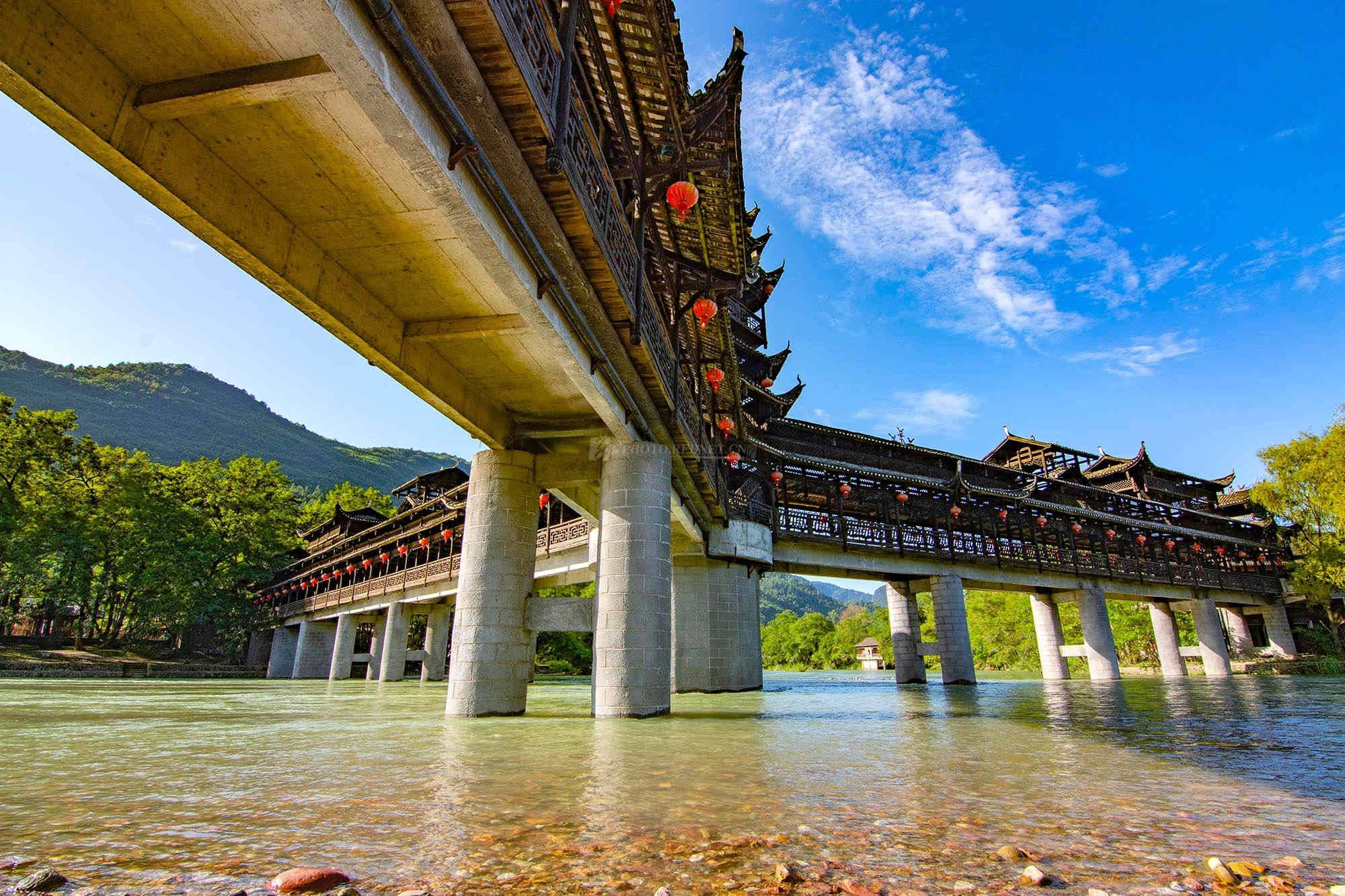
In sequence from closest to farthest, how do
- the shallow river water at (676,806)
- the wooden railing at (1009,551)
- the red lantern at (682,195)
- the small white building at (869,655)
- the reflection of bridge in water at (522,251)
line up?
the shallow river water at (676,806) → the reflection of bridge in water at (522,251) → the red lantern at (682,195) → the wooden railing at (1009,551) → the small white building at (869,655)

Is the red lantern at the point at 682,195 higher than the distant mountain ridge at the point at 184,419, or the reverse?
the distant mountain ridge at the point at 184,419

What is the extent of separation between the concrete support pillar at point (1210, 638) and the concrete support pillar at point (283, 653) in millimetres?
57630

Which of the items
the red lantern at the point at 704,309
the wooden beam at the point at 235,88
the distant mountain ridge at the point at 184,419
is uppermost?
the distant mountain ridge at the point at 184,419

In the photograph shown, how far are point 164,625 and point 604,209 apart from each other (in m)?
55.3

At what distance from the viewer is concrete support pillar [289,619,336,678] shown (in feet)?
145

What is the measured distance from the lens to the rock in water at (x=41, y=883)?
7.11 feet

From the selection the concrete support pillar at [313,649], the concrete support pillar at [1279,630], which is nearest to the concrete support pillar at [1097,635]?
the concrete support pillar at [1279,630]

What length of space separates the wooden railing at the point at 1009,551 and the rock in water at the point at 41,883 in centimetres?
2420

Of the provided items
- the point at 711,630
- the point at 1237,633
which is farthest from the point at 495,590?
the point at 1237,633

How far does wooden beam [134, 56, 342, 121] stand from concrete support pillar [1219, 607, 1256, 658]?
5231 centimetres

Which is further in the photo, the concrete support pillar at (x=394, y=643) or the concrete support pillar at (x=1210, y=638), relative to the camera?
the concrete support pillar at (x=1210, y=638)

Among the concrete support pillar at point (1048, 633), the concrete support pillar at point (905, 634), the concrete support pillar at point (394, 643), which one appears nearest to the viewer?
the concrete support pillar at point (905, 634)

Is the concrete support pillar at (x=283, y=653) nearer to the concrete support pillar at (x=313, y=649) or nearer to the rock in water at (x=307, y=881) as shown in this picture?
the concrete support pillar at (x=313, y=649)

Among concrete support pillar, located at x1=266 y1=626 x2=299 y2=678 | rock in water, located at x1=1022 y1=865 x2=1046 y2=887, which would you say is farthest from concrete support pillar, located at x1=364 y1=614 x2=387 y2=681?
rock in water, located at x1=1022 y1=865 x2=1046 y2=887
